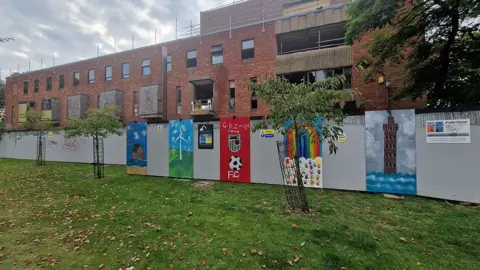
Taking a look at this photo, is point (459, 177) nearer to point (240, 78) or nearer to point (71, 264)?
point (71, 264)

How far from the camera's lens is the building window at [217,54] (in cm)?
1881

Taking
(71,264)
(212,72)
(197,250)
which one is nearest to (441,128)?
(197,250)

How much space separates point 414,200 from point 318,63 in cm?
1146

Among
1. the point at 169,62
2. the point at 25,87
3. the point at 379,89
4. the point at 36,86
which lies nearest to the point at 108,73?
the point at 169,62

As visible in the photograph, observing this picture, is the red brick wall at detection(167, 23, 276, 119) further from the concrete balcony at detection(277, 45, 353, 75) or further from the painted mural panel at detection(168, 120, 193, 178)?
the painted mural panel at detection(168, 120, 193, 178)

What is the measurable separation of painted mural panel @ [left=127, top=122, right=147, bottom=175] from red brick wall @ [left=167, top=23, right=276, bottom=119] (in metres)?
8.06

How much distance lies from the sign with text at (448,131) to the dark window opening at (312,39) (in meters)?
11.0

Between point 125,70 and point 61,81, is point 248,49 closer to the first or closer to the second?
point 125,70

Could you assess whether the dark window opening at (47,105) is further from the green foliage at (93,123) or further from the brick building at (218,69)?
the green foliage at (93,123)

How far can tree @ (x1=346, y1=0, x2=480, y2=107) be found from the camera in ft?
26.6

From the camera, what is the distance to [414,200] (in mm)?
6227

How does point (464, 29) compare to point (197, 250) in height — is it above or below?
above

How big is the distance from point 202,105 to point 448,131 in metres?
15.7

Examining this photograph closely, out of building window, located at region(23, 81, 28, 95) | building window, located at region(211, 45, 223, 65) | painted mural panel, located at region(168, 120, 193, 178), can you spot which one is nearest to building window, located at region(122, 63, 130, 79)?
building window, located at region(211, 45, 223, 65)
